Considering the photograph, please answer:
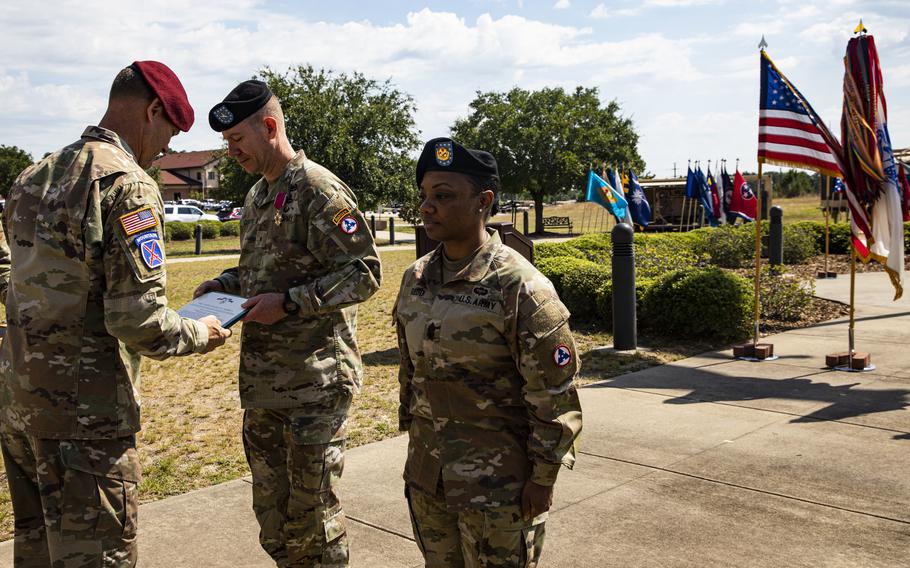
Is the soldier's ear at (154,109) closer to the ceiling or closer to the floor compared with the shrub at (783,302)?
closer to the ceiling

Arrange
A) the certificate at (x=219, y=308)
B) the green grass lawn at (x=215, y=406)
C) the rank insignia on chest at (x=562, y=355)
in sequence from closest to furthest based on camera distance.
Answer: the rank insignia on chest at (x=562, y=355), the certificate at (x=219, y=308), the green grass lawn at (x=215, y=406)

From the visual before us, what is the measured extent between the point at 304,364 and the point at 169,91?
1166mm

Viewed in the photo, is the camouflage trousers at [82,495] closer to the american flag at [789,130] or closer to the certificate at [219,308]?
the certificate at [219,308]

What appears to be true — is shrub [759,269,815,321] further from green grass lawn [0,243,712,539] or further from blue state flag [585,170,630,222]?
blue state flag [585,170,630,222]

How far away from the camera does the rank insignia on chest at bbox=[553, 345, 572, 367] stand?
2.48 m

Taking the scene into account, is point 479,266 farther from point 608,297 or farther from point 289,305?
point 608,297

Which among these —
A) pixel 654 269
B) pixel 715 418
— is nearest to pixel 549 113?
pixel 654 269

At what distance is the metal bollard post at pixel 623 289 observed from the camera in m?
8.66

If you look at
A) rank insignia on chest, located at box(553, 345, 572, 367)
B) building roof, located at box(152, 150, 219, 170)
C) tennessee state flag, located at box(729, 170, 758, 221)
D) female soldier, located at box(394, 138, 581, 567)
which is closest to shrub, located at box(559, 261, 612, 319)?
female soldier, located at box(394, 138, 581, 567)

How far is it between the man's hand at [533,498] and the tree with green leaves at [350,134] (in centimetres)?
2650

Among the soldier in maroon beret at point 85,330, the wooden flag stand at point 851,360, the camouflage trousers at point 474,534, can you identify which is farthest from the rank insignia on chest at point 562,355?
the wooden flag stand at point 851,360

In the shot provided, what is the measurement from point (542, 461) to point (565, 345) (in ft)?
1.18

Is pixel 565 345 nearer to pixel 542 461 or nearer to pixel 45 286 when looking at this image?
pixel 542 461

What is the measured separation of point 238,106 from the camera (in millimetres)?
3344
